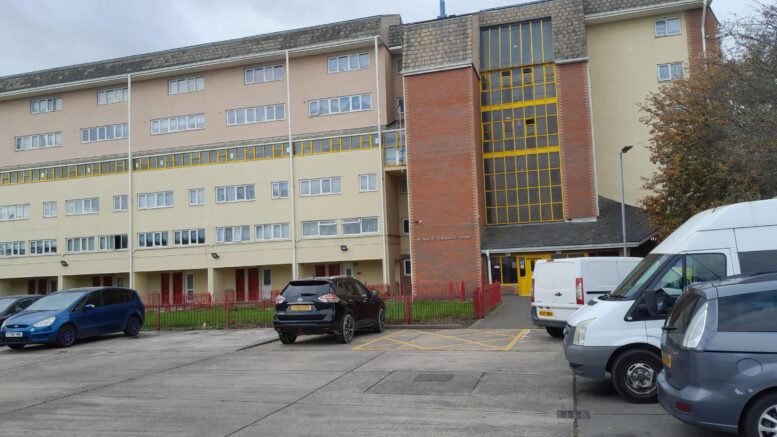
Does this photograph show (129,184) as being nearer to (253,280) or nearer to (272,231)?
(253,280)

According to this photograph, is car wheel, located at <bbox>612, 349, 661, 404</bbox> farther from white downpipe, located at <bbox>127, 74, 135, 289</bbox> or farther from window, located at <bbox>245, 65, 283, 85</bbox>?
white downpipe, located at <bbox>127, 74, 135, 289</bbox>

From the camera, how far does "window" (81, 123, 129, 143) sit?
148ft

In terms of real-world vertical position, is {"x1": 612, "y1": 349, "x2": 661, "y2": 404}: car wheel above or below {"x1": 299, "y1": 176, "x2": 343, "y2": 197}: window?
below

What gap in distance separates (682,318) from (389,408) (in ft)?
11.9

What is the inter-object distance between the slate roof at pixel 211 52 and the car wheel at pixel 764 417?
120 ft

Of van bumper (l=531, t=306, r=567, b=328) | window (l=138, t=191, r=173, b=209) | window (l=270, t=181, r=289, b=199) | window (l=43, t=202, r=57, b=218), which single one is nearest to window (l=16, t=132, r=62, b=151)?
window (l=43, t=202, r=57, b=218)

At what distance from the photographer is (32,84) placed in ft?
155

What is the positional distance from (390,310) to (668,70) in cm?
2533

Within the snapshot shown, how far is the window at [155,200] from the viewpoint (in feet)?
141

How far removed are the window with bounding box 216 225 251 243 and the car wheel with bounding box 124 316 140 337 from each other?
21.8 m

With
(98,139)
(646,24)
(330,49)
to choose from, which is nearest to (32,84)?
(98,139)

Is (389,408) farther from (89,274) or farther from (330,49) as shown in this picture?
(89,274)

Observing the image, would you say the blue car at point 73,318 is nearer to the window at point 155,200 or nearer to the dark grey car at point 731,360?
the dark grey car at point 731,360

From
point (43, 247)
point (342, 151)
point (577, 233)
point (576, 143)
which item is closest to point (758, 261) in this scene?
point (577, 233)
